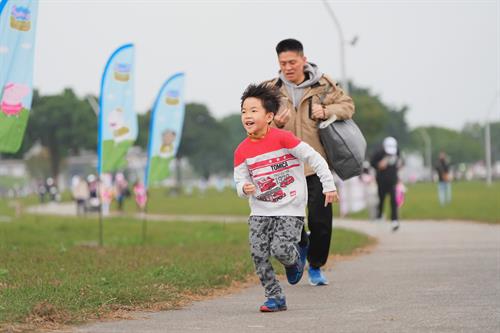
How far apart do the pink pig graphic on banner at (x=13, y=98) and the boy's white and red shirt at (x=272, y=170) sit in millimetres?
4549

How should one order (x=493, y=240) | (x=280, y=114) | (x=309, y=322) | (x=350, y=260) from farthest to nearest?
1. (x=493, y=240)
2. (x=350, y=260)
3. (x=280, y=114)
4. (x=309, y=322)

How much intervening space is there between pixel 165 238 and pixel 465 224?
6.38 meters

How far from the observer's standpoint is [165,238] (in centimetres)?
1964

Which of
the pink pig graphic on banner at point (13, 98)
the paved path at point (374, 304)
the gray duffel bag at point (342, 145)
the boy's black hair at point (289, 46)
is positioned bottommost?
the paved path at point (374, 304)

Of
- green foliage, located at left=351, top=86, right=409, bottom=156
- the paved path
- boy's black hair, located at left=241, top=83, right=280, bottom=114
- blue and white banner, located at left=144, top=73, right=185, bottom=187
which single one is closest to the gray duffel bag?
the paved path

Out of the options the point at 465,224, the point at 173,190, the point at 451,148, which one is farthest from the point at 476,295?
the point at 451,148

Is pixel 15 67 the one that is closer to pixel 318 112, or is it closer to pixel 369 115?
pixel 318 112

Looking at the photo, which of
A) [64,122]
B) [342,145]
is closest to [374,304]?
[342,145]

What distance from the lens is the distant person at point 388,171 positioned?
791 inches

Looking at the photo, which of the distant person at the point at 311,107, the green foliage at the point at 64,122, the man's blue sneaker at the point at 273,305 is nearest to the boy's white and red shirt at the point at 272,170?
the man's blue sneaker at the point at 273,305

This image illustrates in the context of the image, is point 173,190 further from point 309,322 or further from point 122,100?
point 309,322

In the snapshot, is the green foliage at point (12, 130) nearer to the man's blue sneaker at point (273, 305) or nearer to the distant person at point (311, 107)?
the distant person at point (311, 107)

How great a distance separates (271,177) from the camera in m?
7.48

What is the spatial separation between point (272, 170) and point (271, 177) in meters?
0.05
